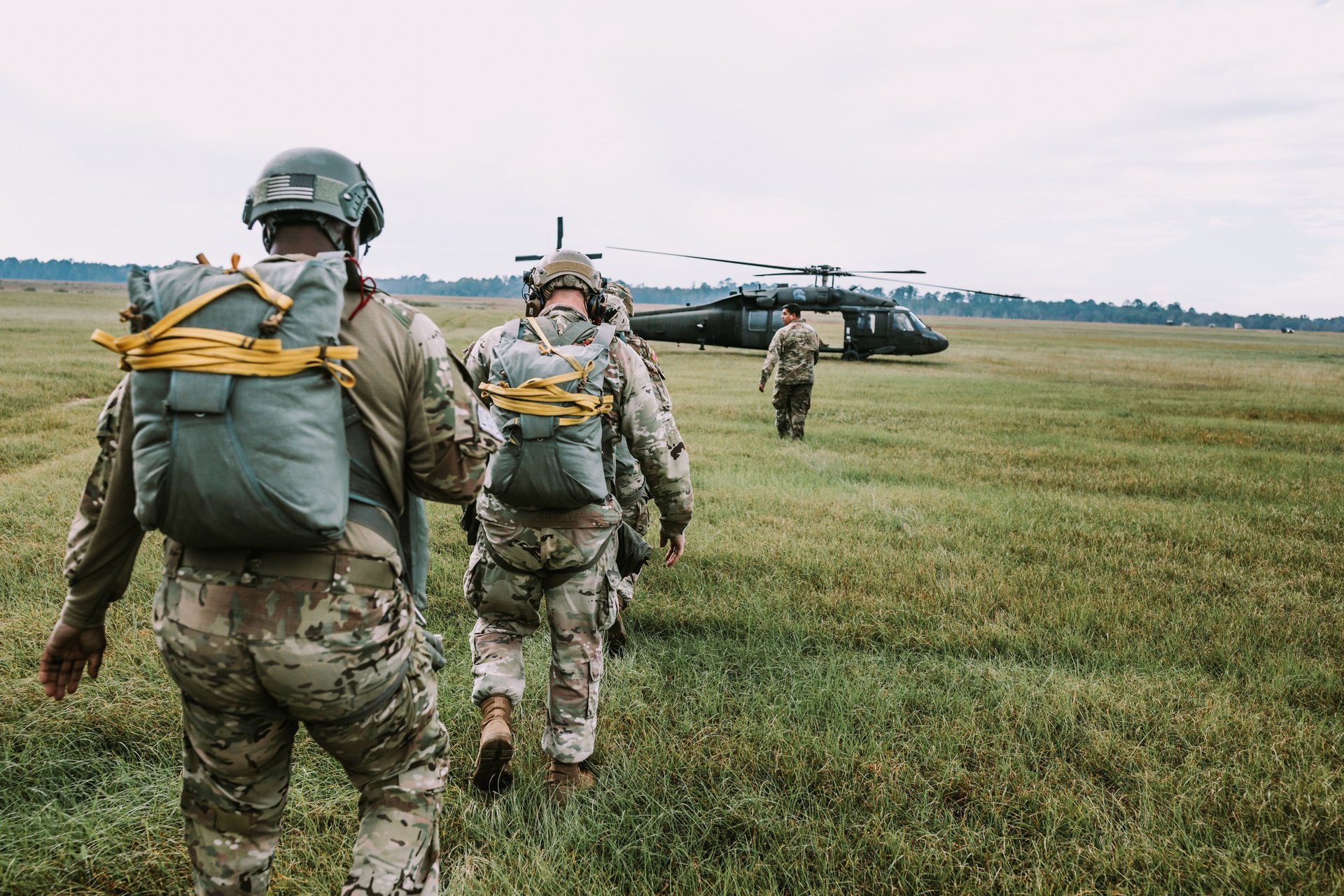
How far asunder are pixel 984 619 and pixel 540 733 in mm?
2957

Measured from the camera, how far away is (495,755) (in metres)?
3.06

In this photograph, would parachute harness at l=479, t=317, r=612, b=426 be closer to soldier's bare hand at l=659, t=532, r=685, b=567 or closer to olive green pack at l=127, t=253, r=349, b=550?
soldier's bare hand at l=659, t=532, r=685, b=567

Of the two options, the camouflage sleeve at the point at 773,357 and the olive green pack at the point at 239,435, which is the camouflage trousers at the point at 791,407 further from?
the olive green pack at the point at 239,435

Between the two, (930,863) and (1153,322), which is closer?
(930,863)

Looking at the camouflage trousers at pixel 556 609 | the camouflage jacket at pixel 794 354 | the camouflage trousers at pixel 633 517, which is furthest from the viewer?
the camouflage jacket at pixel 794 354

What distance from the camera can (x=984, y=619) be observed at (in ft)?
16.3

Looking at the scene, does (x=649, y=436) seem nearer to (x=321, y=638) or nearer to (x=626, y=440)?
(x=626, y=440)

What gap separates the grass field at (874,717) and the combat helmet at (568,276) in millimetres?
1966

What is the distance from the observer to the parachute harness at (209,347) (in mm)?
1594

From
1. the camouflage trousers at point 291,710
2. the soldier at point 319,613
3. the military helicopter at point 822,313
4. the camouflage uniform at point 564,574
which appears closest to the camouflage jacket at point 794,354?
the camouflage uniform at point 564,574

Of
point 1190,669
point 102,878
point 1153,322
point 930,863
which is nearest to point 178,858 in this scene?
point 102,878

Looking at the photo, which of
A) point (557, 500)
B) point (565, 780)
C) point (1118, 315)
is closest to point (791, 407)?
point (557, 500)

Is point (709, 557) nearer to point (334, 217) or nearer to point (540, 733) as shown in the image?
point (540, 733)

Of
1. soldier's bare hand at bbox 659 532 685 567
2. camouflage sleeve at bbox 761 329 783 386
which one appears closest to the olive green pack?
soldier's bare hand at bbox 659 532 685 567
